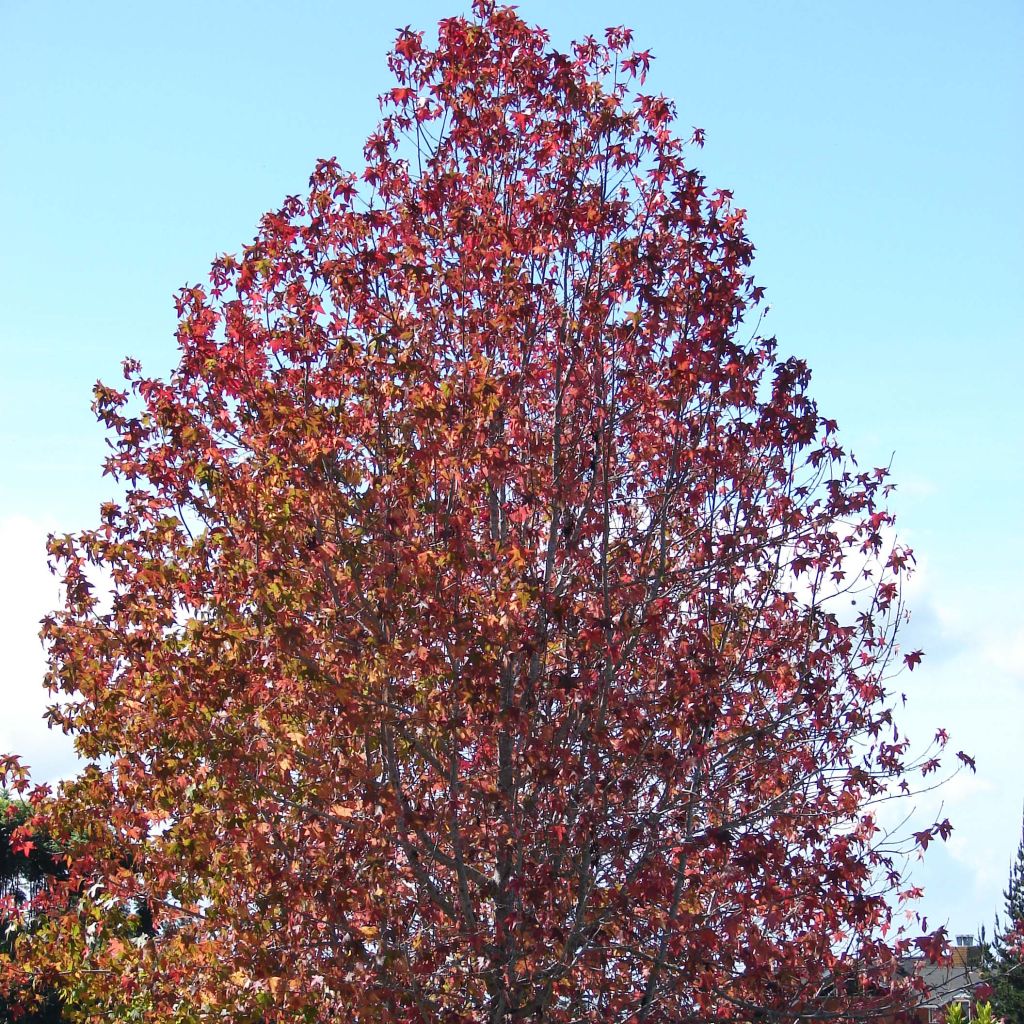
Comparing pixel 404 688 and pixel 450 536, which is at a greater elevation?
pixel 450 536

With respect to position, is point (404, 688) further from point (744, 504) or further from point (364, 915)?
point (744, 504)

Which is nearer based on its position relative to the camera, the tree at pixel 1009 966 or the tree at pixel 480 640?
the tree at pixel 480 640

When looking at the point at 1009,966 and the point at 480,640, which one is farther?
the point at 1009,966

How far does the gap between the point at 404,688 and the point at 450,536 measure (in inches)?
53.3

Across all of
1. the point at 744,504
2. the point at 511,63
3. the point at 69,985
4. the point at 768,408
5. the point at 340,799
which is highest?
the point at 511,63

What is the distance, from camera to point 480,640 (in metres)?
10.5

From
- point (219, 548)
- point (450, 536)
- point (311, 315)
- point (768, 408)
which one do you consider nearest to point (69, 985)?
point (219, 548)

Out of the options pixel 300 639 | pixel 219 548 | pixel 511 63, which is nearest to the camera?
pixel 300 639

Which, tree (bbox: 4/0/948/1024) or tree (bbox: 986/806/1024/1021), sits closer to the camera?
tree (bbox: 4/0/948/1024)

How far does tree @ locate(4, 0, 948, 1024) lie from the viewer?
1074 centimetres

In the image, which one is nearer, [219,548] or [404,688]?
[404,688]

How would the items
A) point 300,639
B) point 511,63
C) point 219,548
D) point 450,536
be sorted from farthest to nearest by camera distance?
point 511,63
point 219,548
point 450,536
point 300,639

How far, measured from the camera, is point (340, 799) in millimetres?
10992

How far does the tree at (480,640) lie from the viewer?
10742 millimetres
